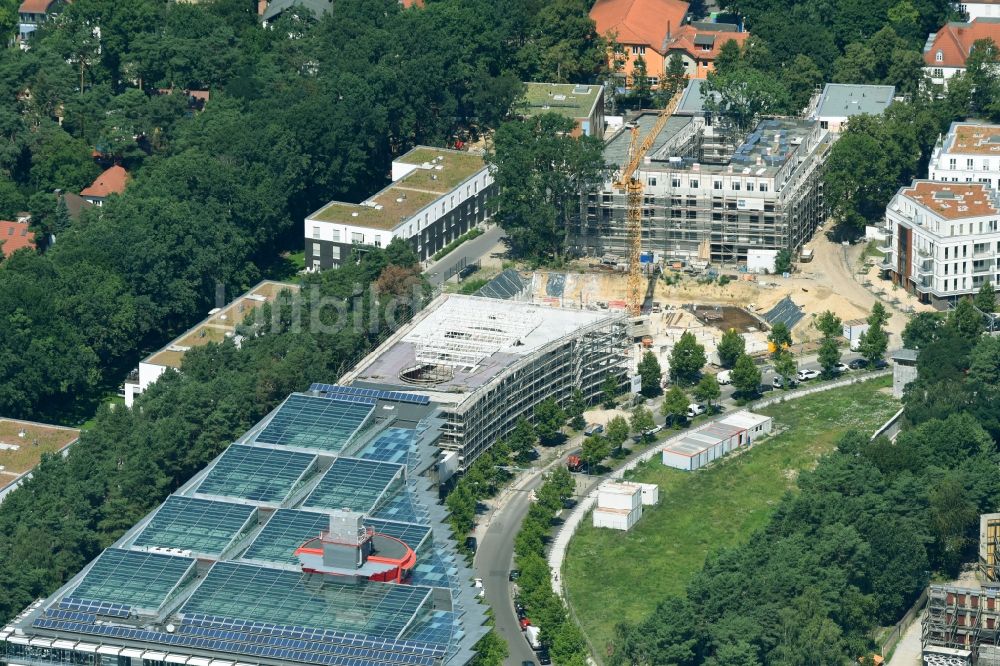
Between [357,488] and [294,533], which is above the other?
[357,488]

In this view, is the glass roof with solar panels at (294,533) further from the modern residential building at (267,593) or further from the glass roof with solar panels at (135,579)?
the glass roof with solar panels at (135,579)

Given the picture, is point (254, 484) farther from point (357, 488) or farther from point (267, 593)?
point (267, 593)

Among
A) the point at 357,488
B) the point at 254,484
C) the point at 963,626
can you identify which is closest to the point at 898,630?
the point at 963,626

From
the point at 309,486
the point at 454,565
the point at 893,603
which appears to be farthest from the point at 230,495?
the point at 893,603

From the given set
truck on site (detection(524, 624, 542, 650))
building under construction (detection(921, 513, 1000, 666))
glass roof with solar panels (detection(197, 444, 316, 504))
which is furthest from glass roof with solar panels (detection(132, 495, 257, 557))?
building under construction (detection(921, 513, 1000, 666))

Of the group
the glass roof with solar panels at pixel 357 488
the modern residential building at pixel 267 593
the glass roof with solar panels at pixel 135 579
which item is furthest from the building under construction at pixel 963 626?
the glass roof with solar panels at pixel 135 579

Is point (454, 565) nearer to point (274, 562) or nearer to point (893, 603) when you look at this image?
point (274, 562)
